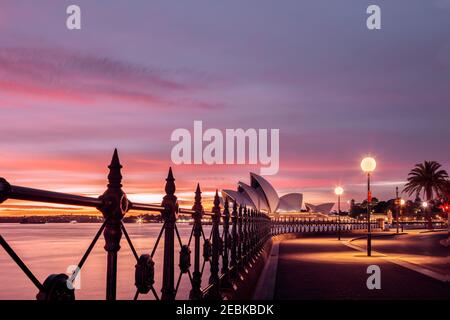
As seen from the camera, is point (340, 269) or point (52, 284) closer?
point (52, 284)

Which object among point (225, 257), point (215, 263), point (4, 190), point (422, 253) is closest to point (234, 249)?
point (225, 257)

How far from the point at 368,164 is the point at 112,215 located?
24850 mm

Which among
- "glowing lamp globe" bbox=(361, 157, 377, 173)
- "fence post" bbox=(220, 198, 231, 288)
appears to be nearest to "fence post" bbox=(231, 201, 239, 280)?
"fence post" bbox=(220, 198, 231, 288)

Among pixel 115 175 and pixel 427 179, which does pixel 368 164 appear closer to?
pixel 115 175

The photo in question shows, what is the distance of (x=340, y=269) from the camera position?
56.6 feet

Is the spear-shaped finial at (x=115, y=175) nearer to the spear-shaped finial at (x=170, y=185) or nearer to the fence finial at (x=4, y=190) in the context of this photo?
the fence finial at (x=4, y=190)

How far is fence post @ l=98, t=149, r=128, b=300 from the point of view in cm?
349

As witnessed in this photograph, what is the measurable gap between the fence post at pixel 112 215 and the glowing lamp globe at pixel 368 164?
967 inches

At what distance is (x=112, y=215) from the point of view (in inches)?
138

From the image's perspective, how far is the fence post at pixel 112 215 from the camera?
349 cm
